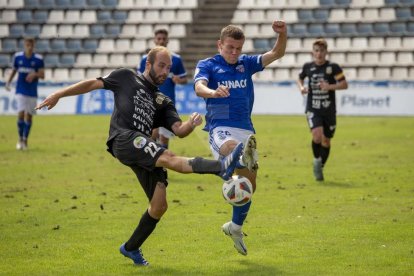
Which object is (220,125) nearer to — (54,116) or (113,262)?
(113,262)

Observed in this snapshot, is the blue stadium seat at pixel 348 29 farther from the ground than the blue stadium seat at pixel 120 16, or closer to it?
closer to it

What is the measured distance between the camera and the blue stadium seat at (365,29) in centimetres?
4009

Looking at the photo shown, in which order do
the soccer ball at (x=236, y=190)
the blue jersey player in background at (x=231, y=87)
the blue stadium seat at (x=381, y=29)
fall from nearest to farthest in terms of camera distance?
the soccer ball at (x=236, y=190), the blue jersey player in background at (x=231, y=87), the blue stadium seat at (x=381, y=29)

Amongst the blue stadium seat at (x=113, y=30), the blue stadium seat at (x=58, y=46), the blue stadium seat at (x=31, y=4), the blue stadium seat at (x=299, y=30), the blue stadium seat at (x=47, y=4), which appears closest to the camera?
the blue stadium seat at (x=299, y=30)

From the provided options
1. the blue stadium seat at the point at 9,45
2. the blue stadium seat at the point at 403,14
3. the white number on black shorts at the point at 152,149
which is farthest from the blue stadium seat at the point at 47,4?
the white number on black shorts at the point at 152,149

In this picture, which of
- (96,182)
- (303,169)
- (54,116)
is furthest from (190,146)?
(54,116)

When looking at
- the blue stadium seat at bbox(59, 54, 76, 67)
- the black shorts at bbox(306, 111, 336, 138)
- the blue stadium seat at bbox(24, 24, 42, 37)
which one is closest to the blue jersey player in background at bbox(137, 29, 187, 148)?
the black shorts at bbox(306, 111, 336, 138)

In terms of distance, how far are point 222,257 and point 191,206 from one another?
391cm

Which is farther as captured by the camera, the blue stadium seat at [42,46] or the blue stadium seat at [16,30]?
the blue stadium seat at [16,30]

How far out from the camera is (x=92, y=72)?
41.1 m

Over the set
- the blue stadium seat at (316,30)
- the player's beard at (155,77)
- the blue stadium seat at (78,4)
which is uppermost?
the player's beard at (155,77)

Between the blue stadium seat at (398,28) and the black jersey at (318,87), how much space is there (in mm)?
23214

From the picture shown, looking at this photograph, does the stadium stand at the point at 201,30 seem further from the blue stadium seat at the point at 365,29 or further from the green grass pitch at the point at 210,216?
the green grass pitch at the point at 210,216

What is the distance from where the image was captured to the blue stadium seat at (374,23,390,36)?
3981cm
